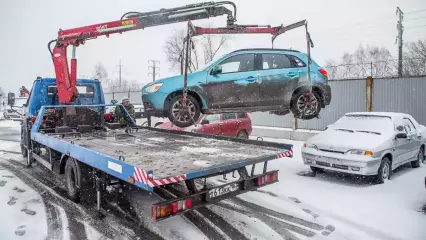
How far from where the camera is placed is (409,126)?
7727mm

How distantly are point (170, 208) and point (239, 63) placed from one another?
142 inches

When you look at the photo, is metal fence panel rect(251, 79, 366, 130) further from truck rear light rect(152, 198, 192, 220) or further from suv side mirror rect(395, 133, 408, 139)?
truck rear light rect(152, 198, 192, 220)

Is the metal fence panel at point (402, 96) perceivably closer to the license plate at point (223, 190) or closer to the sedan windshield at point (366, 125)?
the sedan windshield at point (366, 125)

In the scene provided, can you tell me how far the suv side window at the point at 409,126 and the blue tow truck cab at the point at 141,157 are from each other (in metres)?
4.40

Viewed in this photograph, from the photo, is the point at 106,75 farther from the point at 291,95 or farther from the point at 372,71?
the point at 291,95

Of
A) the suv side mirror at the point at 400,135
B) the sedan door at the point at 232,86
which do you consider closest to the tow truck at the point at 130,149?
the sedan door at the point at 232,86

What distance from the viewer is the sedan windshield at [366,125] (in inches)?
273

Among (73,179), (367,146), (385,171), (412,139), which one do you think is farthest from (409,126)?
(73,179)

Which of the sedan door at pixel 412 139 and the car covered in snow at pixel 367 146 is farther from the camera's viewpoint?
the sedan door at pixel 412 139

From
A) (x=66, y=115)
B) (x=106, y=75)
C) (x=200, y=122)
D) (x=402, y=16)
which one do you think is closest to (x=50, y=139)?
(x=66, y=115)

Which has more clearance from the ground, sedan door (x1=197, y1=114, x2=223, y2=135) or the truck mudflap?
sedan door (x1=197, y1=114, x2=223, y2=135)

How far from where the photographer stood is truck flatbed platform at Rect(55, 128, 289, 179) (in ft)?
11.4

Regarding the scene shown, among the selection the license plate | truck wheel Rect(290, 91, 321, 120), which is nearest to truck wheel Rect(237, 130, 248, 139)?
truck wheel Rect(290, 91, 321, 120)

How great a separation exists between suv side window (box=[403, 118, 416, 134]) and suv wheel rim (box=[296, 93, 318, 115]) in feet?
9.36
